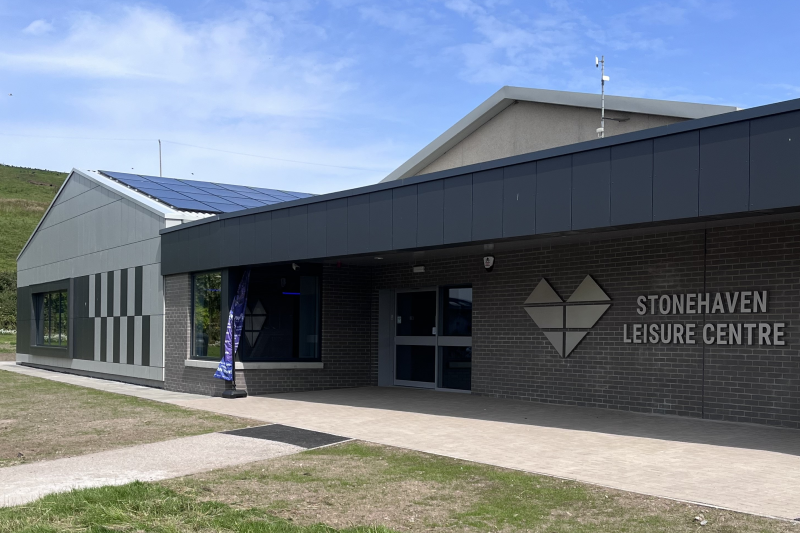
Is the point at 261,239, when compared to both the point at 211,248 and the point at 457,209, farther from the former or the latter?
the point at 457,209

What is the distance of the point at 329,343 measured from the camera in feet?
60.2

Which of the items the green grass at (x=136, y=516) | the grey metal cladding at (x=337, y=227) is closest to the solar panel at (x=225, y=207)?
the grey metal cladding at (x=337, y=227)

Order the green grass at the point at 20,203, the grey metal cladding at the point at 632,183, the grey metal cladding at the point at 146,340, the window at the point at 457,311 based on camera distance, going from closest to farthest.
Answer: the grey metal cladding at the point at 632,183, the window at the point at 457,311, the grey metal cladding at the point at 146,340, the green grass at the point at 20,203

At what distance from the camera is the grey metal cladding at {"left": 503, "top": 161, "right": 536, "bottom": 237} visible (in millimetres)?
11422

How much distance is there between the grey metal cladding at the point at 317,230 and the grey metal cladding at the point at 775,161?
7.90 meters

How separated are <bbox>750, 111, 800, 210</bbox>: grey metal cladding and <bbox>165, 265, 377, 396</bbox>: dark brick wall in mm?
10853

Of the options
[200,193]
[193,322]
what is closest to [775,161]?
[193,322]

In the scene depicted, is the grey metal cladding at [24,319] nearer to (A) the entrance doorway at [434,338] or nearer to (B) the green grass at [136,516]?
(A) the entrance doorway at [434,338]

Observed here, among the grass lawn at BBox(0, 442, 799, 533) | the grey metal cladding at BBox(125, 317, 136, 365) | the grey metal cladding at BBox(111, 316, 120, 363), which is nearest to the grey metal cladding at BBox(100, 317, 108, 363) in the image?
the grey metal cladding at BBox(111, 316, 120, 363)

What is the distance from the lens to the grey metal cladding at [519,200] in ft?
37.5

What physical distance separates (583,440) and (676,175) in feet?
11.6

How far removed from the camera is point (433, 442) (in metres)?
Answer: 10.7

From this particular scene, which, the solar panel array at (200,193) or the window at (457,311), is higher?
the solar panel array at (200,193)

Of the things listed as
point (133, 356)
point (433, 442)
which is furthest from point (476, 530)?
point (133, 356)
